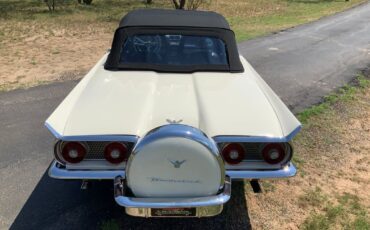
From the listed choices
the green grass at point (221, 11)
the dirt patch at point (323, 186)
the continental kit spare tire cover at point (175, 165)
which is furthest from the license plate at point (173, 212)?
the green grass at point (221, 11)

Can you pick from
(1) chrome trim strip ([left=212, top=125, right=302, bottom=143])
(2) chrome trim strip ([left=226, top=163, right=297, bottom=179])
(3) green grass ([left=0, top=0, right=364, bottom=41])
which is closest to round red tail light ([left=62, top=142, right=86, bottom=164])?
(1) chrome trim strip ([left=212, top=125, right=302, bottom=143])

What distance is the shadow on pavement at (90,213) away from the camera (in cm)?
387

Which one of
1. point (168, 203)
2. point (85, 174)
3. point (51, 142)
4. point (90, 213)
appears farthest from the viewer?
point (51, 142)

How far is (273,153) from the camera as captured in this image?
134 inches

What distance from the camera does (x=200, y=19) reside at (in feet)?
16.8

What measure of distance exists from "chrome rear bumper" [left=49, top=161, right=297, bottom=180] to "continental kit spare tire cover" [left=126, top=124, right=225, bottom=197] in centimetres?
31

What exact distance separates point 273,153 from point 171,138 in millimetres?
1036

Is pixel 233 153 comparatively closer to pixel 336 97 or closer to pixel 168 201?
pixel 168 201

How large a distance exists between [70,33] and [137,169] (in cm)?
1370

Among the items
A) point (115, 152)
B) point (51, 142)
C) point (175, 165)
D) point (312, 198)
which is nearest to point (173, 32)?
point (115, 152)

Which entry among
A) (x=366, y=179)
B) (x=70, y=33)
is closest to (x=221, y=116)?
(x=366, y=179)

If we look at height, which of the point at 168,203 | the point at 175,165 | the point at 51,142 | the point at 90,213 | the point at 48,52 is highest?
the point at 175,165

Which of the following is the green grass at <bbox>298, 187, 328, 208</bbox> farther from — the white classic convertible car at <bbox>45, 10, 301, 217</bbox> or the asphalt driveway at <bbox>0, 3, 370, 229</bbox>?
the white classic convertible car at <bbox>45, 10, 301, 217</bbox>

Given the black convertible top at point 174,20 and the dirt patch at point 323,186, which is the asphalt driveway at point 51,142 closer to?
the dirt patch at point 323,186
